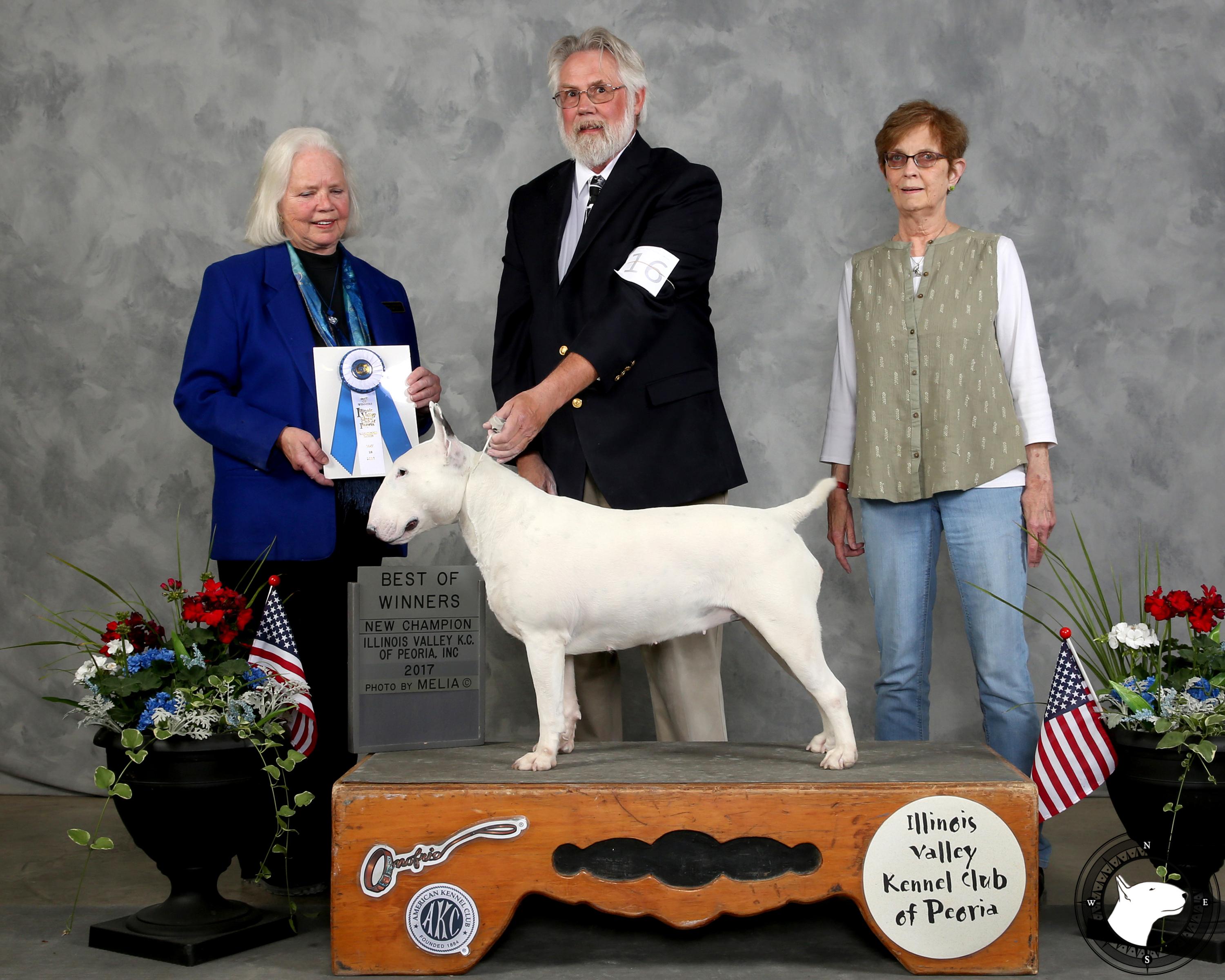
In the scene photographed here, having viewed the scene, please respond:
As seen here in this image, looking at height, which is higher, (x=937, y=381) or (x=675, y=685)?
(x=937, y=381)

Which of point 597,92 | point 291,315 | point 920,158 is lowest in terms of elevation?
point 291,315

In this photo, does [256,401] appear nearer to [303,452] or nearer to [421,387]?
[303,452]

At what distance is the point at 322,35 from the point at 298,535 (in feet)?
6.83

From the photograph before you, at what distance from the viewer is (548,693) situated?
228 cm

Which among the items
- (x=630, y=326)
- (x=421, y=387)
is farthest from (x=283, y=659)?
(x=630, y=326)

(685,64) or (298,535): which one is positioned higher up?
(685,64)

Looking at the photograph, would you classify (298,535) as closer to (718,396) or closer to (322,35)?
(718,396)


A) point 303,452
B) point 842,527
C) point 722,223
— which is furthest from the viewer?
point 722,223

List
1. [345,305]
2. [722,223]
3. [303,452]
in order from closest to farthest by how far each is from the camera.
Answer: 1. [303,452]
2. [345,305]
3. [722,223]

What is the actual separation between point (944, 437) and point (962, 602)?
1.36 ft

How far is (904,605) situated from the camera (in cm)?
276

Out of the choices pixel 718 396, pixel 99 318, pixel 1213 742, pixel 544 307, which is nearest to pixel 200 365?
pixel 544 307

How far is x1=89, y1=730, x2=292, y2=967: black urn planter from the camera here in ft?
7.38

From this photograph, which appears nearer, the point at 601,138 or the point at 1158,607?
the point at 1158,607
